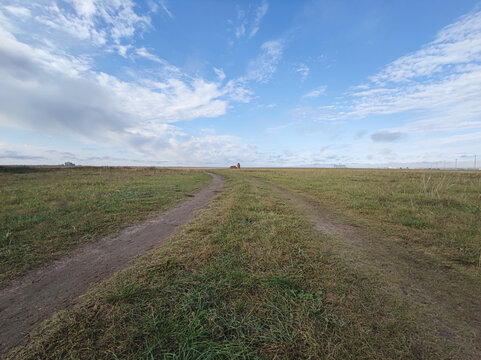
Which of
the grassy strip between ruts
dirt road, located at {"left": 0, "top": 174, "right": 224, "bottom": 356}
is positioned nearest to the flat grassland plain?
the grassy strip between ruts

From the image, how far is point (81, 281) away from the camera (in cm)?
325

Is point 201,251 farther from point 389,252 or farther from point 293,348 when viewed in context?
point 389,252

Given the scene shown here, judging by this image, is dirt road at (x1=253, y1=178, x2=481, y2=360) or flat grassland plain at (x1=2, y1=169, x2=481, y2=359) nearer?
flat grassland plain at (x1=2, y1=169, x2=481, y2=359)

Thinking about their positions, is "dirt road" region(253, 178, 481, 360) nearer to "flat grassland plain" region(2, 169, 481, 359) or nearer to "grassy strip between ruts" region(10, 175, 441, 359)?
"flat grassland plain" region(2, 169, 481, 359)

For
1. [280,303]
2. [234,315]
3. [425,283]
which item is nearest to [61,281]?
[234,315]

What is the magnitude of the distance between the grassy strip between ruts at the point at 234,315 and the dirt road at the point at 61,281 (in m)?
0.37

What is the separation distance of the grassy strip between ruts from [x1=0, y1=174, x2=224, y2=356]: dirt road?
0.37m

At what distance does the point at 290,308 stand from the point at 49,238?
6.67m

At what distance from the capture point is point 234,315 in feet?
7.59

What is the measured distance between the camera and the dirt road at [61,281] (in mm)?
2344

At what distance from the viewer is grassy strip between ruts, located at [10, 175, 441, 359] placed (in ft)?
6.28

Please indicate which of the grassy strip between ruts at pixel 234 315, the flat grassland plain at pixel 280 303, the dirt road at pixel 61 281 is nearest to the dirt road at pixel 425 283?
the flat grassland plain at pixel 280 303

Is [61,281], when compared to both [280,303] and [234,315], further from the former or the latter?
[280,303]

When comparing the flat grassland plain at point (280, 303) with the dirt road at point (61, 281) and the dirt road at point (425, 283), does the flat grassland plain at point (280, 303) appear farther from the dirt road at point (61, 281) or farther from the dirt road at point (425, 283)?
the dirt road at point (61, 281)
